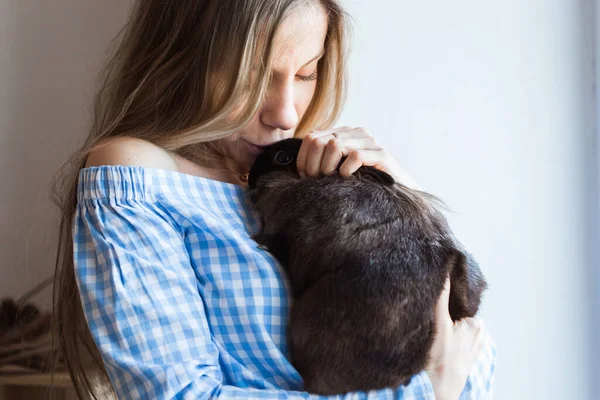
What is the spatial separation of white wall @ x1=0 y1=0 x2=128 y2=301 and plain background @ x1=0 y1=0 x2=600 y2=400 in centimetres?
31

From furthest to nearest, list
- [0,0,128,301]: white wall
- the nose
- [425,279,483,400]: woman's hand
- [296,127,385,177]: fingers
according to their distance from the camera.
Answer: [0,0,128,301]: white wall
the nose
[296,127,385,177]: fingers
[425,279,483,400]: woman's hand

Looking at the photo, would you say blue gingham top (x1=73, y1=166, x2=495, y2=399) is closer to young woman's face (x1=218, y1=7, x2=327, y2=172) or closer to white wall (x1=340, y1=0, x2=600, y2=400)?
young woman's face (x1=218, y1=7, x2=327, y2=172)

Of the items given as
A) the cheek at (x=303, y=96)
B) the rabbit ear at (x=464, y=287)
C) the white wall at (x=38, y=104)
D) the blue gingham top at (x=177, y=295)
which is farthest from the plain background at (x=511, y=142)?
the blue gingham top at (x=177, y=295)

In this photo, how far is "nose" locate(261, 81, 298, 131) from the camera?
143 centimetres

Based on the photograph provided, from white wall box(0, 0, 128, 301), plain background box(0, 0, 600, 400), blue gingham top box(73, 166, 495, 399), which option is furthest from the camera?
white wall box(0, 0, 128, 301)

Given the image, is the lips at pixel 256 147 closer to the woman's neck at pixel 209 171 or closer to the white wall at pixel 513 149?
the woman's neck at pixel 209 171

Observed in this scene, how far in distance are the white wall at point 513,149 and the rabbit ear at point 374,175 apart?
0.78 m

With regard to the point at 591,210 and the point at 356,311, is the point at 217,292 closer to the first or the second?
the point at 356,311

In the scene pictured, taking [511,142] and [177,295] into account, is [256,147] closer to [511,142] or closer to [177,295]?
[177,295]

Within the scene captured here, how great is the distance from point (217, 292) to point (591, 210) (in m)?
1.35

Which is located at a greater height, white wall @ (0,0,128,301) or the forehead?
the forehead

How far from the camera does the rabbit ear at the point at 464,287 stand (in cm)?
130

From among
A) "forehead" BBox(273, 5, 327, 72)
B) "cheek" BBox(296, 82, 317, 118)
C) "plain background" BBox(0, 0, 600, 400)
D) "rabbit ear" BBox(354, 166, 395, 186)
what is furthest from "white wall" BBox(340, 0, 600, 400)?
"rabbit ear" BBox(354, 166, 395, 186)

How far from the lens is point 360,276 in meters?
1.15
